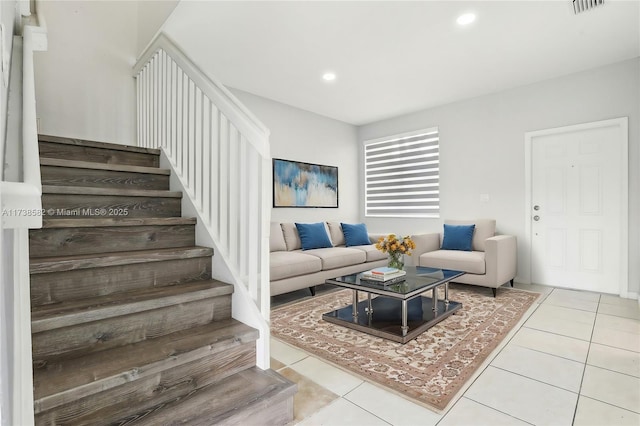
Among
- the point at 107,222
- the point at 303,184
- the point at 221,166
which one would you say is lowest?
the point at 107,222

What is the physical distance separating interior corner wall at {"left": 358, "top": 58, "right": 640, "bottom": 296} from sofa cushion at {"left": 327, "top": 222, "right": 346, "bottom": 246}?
109 cm

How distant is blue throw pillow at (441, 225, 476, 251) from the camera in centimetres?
433

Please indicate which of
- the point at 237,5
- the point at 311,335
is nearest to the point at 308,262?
the point at 311,335

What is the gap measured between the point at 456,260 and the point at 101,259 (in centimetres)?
353

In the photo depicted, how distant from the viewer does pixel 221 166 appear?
191 cm

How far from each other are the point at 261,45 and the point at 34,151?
9.54 ft

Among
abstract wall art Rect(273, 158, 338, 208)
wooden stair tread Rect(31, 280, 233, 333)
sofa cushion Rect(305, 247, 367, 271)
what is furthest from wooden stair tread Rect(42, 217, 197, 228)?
abstract wall art Rect(273, 158, 338, 208)

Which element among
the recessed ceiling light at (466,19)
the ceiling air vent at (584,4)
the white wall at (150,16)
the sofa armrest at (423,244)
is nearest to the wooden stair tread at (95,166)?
the white wall at (150,16)

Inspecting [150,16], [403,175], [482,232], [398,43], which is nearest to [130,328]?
[150,16]

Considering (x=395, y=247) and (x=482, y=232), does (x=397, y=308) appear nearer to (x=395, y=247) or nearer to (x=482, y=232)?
(x=395, y=247)

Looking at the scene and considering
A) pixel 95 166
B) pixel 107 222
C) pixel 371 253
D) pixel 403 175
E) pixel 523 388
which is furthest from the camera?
pixel 403 175

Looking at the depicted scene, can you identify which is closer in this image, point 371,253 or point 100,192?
point 100,192

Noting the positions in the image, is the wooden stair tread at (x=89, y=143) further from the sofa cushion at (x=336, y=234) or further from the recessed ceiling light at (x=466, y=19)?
the sofa cushion at (x=336, y=234)

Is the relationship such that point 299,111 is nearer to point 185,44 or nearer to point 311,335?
point 185,44
